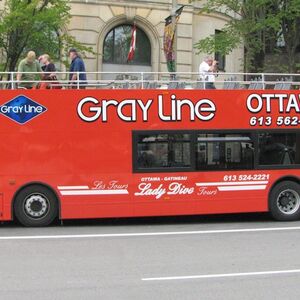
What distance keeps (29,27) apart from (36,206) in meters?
7.83

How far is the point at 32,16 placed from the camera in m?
17.4

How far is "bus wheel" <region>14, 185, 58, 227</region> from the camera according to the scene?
11.9m

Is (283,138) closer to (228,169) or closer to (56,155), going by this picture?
(228,169)

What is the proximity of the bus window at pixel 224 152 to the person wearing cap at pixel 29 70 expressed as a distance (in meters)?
3.92

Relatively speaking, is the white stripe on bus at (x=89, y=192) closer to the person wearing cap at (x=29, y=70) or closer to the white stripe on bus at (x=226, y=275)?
the person wearing cap at (x=29, y=70)

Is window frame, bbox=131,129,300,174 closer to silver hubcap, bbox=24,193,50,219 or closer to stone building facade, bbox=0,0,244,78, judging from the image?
silver hubcap, bbox=24,193,50,219

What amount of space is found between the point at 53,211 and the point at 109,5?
1588 centimetres

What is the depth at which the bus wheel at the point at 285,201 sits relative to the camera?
41.9 feet

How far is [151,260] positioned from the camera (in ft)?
27.7

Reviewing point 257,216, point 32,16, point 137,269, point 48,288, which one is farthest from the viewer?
point 32,16

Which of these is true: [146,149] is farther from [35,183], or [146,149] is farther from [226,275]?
[226,275]

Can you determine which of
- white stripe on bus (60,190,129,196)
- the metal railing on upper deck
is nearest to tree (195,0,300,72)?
the metal railing on upper deck

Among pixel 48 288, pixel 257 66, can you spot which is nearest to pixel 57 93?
pixel 48 288

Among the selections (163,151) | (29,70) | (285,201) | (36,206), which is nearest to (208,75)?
(163,151)
